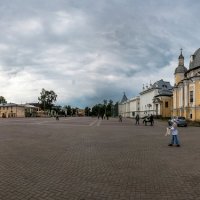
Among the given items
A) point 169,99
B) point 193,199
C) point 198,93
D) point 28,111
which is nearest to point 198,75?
point 198,93

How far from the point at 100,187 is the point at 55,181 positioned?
137cm

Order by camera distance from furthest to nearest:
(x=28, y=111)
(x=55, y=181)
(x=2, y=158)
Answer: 1. (x=28, y=111)
2. (x=2, y=158)
3. (x=55, y=181)

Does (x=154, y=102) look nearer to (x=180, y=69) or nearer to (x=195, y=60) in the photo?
(x=180, y=69)

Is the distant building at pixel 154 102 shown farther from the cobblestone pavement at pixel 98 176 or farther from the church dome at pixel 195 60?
the cobblestone pavement at pixel 98 176

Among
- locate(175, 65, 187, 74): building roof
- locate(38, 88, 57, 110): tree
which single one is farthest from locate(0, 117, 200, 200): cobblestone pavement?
locate(38, 88, 57, 110): tree

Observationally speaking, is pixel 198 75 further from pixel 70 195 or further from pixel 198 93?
pixel 70 195

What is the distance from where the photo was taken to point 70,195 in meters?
8.35

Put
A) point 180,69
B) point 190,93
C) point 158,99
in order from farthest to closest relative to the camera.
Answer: point 158,99 → point 180,69 → point 190,93

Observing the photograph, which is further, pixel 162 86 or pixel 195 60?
pixel 162 86

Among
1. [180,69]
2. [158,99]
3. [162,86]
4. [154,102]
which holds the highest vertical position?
[180,69]

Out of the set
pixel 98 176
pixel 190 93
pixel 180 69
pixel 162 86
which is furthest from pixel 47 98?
pixel 98 176

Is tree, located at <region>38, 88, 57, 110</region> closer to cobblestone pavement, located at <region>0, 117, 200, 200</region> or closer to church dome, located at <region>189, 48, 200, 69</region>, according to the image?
church dome, located at <region>189, 48, 200, 69</region>

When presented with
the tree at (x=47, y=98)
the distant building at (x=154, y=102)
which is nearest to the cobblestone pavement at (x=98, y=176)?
the distant building at (x=154, y=102)

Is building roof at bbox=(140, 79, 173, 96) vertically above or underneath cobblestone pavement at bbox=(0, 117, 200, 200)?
above
